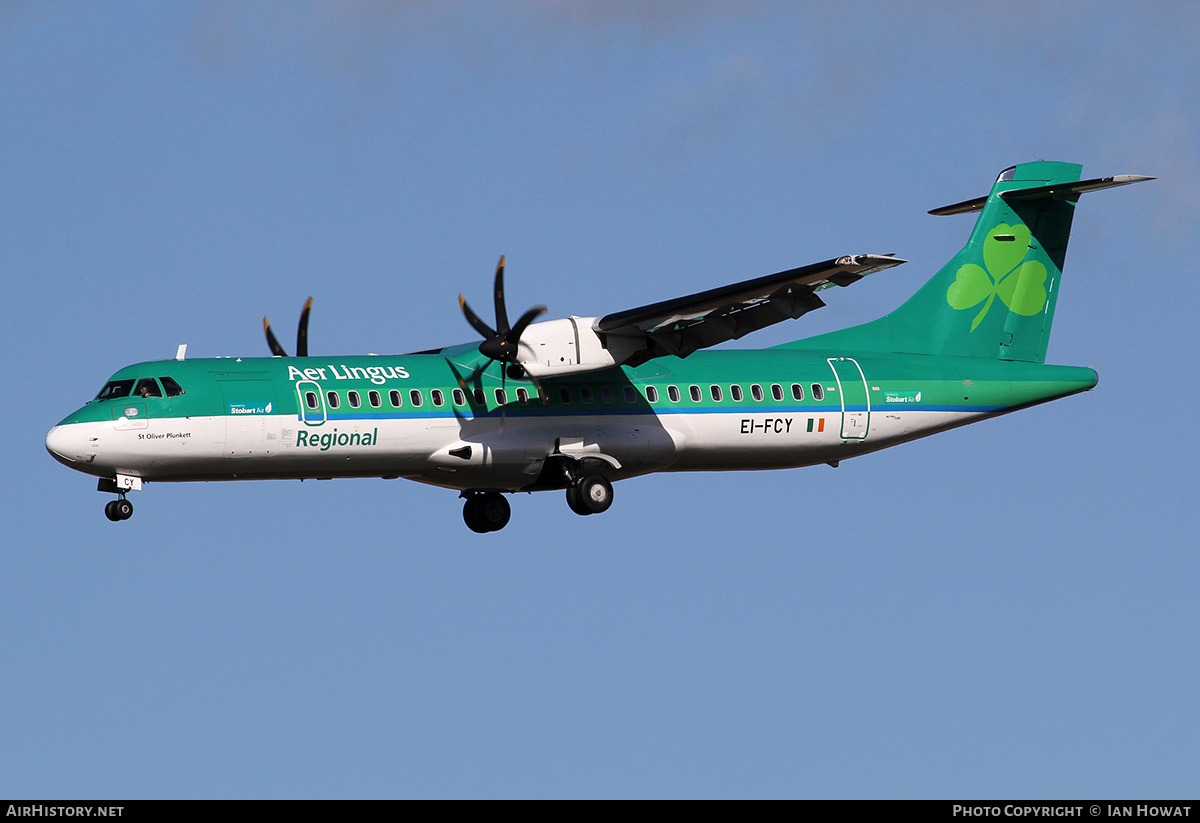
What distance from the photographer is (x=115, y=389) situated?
27.1 metres

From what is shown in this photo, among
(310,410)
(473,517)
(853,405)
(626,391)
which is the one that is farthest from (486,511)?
(853,405)

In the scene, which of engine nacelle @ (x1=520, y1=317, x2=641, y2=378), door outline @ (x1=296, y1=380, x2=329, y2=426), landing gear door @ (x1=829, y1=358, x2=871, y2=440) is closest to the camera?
door outline @ (x1=296, y1=380, x2=329, y2=426)

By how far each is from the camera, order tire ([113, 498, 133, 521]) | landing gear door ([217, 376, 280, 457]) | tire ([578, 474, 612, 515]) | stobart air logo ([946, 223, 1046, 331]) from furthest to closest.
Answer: stobart air logo ([946, 223, 1046, 331]), tire ([578, 474, 612, 515]), landing gear door ([217, 376, 280, 457]), tire ([113, 498, 133, 521])

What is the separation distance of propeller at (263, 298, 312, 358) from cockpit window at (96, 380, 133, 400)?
3.63 metres

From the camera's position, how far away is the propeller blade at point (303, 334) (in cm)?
3044

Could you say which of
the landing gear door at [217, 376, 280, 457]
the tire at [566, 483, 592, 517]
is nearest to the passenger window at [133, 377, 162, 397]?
the landing gear door at [217, 376, 280, 457]

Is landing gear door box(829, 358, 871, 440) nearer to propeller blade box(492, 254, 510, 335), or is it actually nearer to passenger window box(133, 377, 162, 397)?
propeller blade box(492, 254, 510, 335)

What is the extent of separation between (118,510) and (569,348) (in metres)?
7.90

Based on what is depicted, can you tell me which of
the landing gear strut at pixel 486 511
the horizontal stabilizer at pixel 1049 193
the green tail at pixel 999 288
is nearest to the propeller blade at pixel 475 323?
the landing gear strut at pixel 486 511

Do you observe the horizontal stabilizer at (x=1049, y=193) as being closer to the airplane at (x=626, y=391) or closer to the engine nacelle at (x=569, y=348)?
the airplane at (x=626, y=391)

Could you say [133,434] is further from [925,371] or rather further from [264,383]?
[925,371]

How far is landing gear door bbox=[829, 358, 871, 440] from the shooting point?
103 feet
